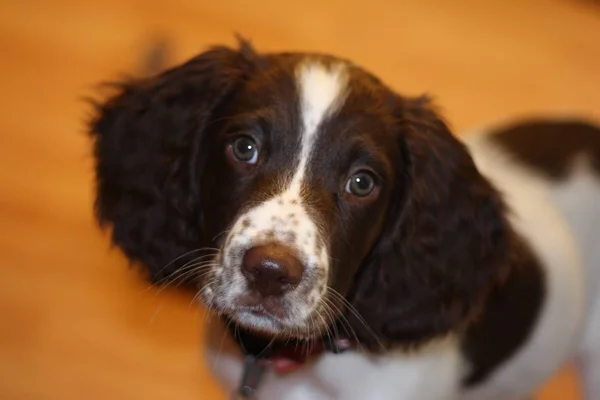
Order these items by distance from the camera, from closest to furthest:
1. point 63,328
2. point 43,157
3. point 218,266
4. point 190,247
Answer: point 218,266 → point 190,247 → point 63,328 → point 43,157

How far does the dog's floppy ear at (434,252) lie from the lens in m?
2.04

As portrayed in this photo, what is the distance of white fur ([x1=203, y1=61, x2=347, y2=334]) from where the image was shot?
1.73 m

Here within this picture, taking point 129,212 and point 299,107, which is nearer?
point 299,107

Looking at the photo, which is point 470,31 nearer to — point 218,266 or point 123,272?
point 123,272

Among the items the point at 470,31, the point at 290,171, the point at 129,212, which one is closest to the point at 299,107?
the point at 290,171

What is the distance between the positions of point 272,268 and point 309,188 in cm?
21

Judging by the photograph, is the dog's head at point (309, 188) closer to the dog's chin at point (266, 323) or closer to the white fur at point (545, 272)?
the dog's chin at point (266, 323)

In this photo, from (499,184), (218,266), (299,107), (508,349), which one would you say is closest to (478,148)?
(499,184)

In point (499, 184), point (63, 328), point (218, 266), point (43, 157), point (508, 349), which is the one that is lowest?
point (63, 328)

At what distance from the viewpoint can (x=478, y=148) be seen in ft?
8.13

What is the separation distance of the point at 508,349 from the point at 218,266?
31.9 inches

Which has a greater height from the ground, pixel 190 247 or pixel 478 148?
pixel 478 148

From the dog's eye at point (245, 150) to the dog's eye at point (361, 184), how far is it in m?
0.18

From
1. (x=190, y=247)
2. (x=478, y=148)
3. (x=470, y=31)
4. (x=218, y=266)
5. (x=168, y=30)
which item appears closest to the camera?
(x=218, y=266)
